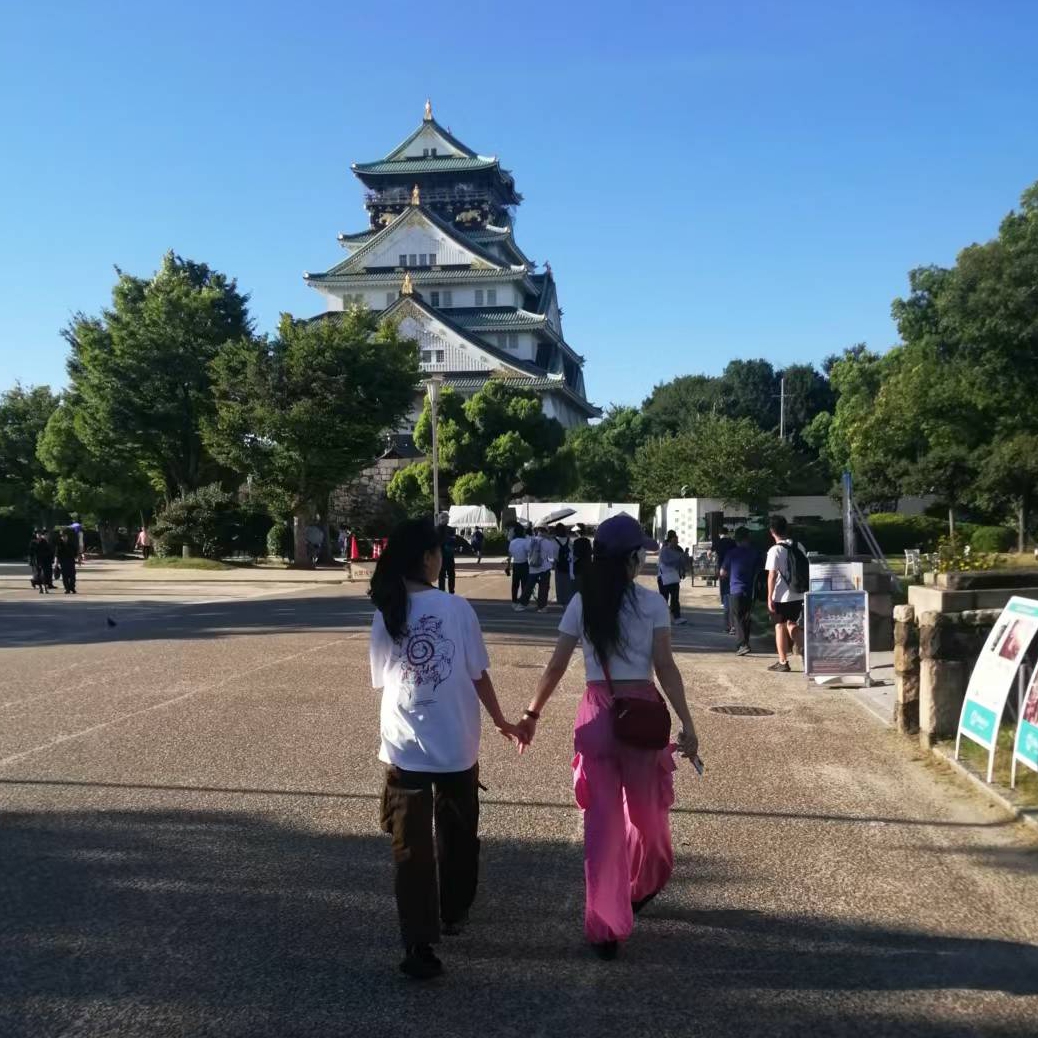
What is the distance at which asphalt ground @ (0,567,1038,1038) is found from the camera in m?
4.03

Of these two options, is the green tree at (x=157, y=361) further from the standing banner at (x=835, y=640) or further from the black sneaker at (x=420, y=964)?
the black sneaker at (x=420, y=964)

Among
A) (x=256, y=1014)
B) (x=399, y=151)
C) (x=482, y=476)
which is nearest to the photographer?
(x=256, y=1014)

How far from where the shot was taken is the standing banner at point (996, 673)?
683 cm

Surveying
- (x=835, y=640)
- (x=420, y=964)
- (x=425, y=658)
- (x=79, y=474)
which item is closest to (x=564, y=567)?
(x=835, y=640)

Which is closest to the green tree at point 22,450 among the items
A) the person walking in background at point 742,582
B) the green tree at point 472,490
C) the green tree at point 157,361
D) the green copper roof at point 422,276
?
the green tree at point 157,361

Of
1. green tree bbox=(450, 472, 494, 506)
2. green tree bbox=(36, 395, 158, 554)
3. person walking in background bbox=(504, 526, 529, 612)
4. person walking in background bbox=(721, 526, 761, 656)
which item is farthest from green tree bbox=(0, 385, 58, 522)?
person walking in background bbox=(721, 526, 761, 656)

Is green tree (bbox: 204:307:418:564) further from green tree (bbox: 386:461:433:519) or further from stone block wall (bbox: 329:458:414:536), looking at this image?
green tree (bbox: 386:461:433:519)

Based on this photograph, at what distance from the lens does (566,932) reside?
15.6 feet

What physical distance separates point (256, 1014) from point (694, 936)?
5.80 feet

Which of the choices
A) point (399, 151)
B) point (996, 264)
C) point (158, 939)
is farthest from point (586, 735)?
point (399, 151)

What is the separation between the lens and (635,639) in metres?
4.59

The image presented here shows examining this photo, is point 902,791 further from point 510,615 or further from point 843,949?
point 510,615

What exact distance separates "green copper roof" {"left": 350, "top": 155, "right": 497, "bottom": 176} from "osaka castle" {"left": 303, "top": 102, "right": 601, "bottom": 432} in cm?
8

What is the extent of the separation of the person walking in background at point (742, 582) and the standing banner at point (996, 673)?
23.6ft
